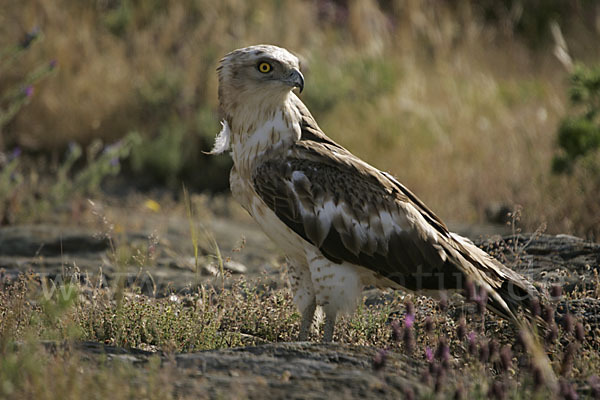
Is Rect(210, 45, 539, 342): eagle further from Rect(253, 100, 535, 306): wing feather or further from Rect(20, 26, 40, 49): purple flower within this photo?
Rect(20, 26, 40, 49): purple flower

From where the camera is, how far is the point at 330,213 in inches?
161

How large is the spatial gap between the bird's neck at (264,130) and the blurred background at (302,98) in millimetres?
3158

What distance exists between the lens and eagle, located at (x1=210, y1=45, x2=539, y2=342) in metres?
4.04

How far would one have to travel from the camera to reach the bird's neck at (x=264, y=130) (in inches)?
165

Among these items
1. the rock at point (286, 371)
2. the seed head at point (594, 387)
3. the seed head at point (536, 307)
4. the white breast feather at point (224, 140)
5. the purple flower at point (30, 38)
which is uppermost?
the purple flower at point (30, 38)

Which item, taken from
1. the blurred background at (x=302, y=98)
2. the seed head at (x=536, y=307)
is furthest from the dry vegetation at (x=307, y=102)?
the seed head at (x=536, y=307)

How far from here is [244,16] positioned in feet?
38.6

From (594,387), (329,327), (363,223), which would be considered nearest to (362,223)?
(363,223)

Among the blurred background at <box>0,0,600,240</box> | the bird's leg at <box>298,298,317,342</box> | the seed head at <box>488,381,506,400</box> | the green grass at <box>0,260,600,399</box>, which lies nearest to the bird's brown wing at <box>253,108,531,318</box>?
the green grass at <box>0,260,600,399</box>

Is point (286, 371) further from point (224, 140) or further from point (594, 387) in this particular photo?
point (224, 140)

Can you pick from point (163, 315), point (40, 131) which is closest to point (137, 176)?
point (40, 131)

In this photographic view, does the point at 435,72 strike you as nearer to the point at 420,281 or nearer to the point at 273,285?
the point at 273,285

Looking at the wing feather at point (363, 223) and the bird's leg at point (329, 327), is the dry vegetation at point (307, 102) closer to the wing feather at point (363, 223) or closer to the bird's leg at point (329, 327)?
the bird's leg at point (329, 327)

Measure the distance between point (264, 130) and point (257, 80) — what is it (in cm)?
27
